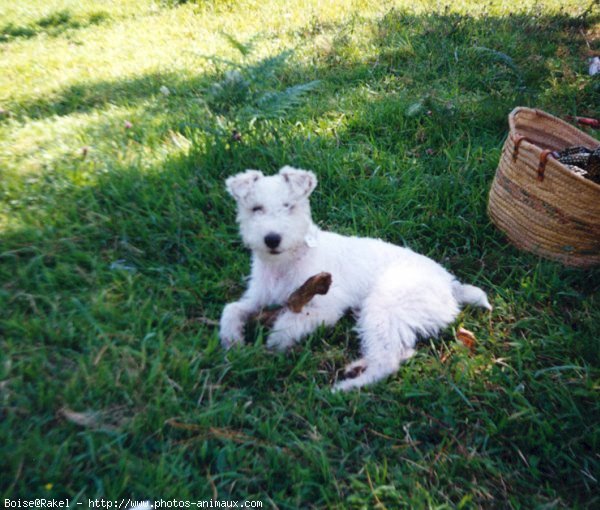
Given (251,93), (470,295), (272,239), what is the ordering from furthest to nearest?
1. (251,93)
2. (470,295)
3. (272,239)

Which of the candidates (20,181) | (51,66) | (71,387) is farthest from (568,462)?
(51,66)

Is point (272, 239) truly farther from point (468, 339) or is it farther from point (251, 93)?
point (251, 93)

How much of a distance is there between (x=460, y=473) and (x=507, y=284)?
62.7 inches

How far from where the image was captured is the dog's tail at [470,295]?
10.1 feet

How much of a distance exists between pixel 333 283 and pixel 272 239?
2.21 ft

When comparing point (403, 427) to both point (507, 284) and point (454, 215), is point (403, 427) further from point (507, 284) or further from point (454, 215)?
point (454, 215)

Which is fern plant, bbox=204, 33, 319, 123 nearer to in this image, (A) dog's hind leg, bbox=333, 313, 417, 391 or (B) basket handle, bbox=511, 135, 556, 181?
(B) basket handle, bbox=511, 135, 556, 181

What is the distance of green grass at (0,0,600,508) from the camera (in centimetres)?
217

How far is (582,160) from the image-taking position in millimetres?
3623

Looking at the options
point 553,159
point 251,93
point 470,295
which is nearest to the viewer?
point 470,295

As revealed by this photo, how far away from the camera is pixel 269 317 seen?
3.00 meters

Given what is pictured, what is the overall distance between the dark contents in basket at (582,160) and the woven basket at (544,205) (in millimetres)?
231

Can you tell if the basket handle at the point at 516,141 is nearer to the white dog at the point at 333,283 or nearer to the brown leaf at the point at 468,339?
the white dog at the point at 333,283

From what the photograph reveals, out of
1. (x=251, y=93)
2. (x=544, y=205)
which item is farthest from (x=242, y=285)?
(x=544, y=205)
